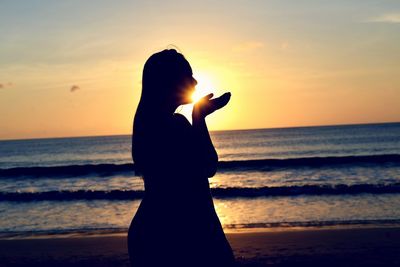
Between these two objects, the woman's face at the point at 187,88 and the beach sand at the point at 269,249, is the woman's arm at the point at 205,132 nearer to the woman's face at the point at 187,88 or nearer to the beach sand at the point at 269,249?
the woman's face at the point at 187,88

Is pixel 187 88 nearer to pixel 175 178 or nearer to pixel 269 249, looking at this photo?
pixel 175 178

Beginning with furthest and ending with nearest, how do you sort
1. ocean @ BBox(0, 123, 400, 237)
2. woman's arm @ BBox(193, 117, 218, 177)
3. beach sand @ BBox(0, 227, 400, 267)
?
1. ocean @ BBox(0, 123, 400, 237)
2. beach sand @ BBox(0, 227, 400, 267)
3. woman's arm @ BBox(193, 117, 218, 177)

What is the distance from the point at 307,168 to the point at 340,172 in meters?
3.76

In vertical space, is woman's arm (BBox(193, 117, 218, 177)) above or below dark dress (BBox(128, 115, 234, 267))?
above

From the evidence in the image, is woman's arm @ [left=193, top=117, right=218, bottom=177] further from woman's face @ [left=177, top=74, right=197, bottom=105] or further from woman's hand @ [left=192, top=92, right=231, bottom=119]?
woman's face @ [left=177, top=74, right=197, bottom=105]

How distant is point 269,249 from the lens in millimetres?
8352

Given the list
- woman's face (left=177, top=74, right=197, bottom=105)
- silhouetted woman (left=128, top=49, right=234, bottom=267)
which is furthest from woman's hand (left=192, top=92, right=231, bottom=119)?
woman's face (left=177, top=74, right=197, bottom=105)

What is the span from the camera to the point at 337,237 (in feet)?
30.3

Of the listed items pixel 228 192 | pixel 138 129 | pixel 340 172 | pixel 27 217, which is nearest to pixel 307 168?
pixel 340 172

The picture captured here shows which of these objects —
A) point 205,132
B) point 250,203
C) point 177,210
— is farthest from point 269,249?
point 250,203

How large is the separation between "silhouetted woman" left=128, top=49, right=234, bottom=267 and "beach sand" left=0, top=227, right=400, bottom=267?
5.32 meters

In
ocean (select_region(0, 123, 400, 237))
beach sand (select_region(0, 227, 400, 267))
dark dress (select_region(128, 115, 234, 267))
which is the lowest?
ocean (select_region(0, 123, 400, 237))

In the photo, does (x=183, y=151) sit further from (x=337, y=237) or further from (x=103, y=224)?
(x=103, y=224)

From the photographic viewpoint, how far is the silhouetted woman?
2.32 m
